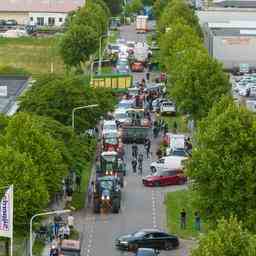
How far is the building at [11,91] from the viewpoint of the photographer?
255 feet

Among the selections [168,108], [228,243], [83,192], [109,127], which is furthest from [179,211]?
[168,108]

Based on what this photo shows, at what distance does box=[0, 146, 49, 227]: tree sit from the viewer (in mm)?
48969

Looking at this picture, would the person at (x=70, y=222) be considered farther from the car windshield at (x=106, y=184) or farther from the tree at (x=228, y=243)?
the tree at (x=228, y=243)

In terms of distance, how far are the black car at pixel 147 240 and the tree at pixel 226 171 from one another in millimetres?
2867

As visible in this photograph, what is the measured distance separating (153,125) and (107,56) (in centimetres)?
4092

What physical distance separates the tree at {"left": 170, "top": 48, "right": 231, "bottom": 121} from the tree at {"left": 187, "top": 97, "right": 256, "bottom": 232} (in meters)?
25.9

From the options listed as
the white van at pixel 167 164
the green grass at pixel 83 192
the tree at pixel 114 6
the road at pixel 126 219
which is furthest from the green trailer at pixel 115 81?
the tree at pixel 114 6

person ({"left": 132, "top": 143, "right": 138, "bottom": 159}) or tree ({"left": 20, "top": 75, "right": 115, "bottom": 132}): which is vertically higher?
tree ({"left": 20, "top": 75, "right": 115, "bottom": 132})

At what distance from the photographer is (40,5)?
172 meters

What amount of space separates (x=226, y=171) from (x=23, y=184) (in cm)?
836

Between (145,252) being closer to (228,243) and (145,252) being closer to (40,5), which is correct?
(228,243)

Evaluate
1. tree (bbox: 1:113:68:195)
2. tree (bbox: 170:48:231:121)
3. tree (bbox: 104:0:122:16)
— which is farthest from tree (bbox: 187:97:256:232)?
Answer: tree (bbox: 104:0:122:16)

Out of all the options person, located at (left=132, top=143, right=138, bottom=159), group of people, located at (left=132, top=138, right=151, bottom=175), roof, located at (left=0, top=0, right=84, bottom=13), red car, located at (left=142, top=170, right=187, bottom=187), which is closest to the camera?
red car, located at (left=142, top=170, right=187, bottom=187)

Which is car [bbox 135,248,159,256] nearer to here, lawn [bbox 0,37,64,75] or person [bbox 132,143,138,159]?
person [bbox 132,143,138,159]
